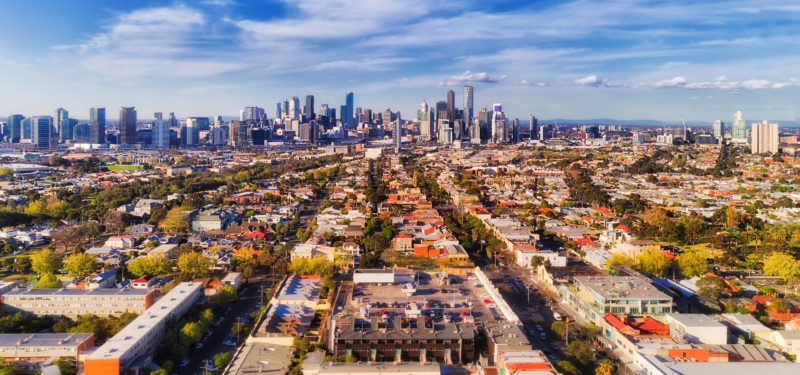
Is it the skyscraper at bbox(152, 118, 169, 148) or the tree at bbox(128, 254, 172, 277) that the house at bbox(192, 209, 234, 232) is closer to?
the tree at bbox(128, 254, 172, 277)

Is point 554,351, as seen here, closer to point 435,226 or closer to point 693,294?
point 693,294

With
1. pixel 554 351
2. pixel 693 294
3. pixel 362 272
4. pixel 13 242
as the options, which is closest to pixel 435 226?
pixel 362 272

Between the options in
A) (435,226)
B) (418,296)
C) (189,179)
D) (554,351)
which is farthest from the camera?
(189,179)

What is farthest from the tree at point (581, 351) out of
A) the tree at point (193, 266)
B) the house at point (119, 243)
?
the house at point (119, 243)

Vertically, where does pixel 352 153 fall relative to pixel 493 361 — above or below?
above

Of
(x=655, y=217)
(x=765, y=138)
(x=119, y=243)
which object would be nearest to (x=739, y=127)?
(x=765, y=138)

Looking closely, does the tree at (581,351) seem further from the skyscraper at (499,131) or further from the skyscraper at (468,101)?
the skyscraper at (468,101)

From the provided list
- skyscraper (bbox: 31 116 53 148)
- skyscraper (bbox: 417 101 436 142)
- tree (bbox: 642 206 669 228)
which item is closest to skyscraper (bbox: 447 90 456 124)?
skyscraper (bbox: 417 101 436 142)
